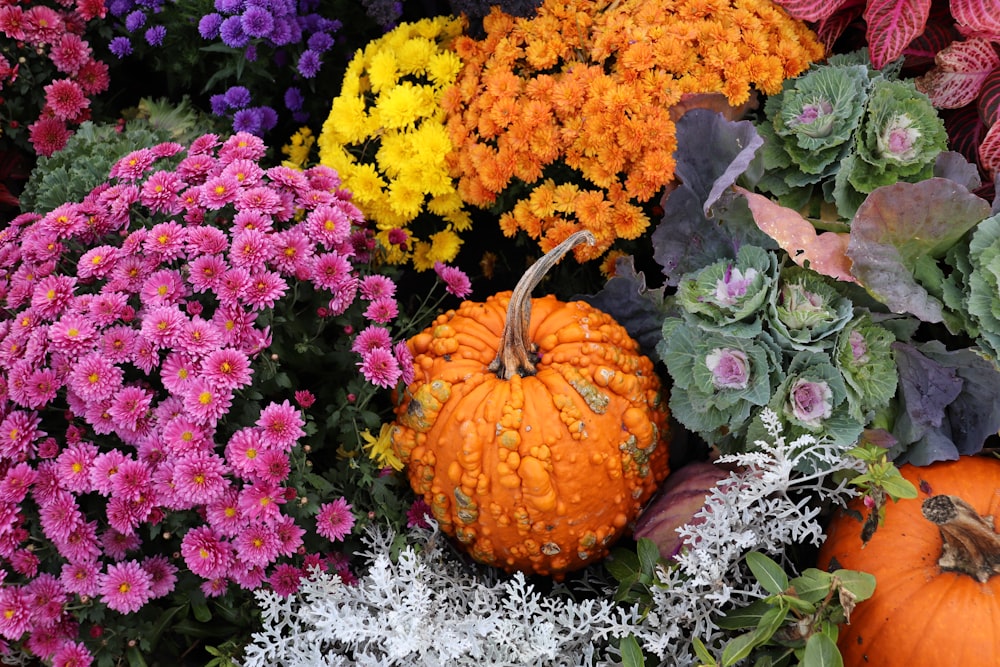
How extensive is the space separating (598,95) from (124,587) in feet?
4.55

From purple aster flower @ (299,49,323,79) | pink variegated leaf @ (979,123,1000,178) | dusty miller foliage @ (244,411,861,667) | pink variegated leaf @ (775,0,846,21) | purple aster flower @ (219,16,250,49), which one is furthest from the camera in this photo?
purple aster flower @ (299,49,323,79)

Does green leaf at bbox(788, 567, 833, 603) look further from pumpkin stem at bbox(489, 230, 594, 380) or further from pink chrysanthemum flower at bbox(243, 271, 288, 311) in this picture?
pink chrysanthemum flower at bbox(243, 271, 288, 311)

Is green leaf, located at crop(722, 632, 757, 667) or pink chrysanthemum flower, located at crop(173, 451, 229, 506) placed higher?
pink chrysanthemum flower, located at crop(173, 451, 229, 506)

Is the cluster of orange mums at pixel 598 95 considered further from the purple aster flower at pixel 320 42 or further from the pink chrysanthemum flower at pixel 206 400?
A: the pink chrysanthemum flower at pixel 206 400

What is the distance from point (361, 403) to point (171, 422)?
365 mm

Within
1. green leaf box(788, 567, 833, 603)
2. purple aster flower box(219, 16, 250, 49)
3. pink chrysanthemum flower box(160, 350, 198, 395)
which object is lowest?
green leaf box(788, 567, 833, 603)

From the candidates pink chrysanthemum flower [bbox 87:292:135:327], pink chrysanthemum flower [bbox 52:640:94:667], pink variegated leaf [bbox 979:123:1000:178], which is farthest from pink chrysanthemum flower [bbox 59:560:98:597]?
pink variegated leaf [bbox 979:123:1000:178]

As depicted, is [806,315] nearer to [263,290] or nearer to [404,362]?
[404,362]

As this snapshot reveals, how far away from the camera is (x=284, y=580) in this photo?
5.01 feet

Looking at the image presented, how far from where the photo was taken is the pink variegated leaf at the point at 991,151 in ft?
5.79

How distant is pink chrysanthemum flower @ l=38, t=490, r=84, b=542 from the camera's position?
1417mm

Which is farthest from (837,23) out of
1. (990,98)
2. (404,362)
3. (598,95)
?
(404,362)

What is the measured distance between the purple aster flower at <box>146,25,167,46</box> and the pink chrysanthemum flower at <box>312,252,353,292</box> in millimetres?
1040

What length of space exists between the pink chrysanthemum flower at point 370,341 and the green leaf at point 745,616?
2.75 feet
